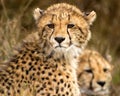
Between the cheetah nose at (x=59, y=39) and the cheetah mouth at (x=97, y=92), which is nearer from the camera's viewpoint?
the cheetah nose at (x=59, y=39)

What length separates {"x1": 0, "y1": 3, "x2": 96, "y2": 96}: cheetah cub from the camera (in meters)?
Result: 6.63

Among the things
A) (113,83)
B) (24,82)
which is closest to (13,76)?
(24,82)

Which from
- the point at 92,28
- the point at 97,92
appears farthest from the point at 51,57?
the point at 92,28

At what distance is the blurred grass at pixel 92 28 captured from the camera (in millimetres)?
8399

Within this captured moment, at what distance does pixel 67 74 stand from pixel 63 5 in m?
0.64

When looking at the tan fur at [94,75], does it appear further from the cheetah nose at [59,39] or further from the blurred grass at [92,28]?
the cheetah nose at [59,39]

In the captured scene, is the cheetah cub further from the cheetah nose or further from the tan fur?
the tan fur

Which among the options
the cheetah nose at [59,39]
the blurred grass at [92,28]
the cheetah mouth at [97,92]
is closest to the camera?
the cheetah nose at [59,39]

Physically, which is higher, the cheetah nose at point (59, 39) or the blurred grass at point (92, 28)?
the blurred grass at point (92, 28)

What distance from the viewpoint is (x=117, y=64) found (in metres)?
10.4

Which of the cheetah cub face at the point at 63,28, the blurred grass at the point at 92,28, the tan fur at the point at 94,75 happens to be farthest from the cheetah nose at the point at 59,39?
the tan fur at the point at 94,75

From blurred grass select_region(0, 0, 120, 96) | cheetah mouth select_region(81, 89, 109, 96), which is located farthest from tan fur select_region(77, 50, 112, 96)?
blurred grass select_region(0, 0, 120, 96)

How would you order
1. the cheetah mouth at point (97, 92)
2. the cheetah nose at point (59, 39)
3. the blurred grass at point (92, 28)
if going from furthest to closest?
the cheetah mouth at point (97, 92) < the blurred grass at point (92, 28) < the cheetah nose at point (59, 39)

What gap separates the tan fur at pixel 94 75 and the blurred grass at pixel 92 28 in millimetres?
396
